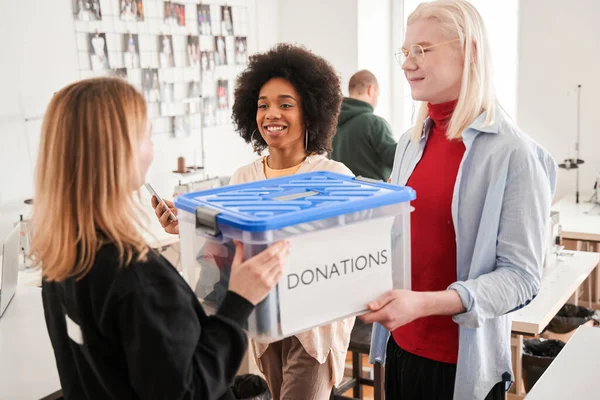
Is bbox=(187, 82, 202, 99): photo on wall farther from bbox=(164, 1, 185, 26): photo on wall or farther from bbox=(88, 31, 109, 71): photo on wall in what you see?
bbox=(88, 31, 109, 71): photo on wall

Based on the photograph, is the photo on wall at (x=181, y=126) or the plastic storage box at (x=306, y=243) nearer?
the plastic storage box at (x=306, y=243)

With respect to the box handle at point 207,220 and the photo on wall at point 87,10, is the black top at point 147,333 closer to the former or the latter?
the box handle at point 207,220

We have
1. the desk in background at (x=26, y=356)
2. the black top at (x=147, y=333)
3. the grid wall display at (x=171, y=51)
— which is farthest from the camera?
the grid wall display at (x=171, y=51)

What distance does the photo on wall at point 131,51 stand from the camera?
4.19 metres

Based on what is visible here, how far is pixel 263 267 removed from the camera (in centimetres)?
116

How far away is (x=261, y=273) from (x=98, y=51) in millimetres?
3234

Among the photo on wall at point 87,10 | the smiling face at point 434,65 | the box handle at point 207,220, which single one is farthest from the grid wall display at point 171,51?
the box handle at point 207,220

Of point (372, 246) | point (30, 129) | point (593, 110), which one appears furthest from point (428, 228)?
point (593, 110)

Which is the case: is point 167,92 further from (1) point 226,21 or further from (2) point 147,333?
(2) point 147,333

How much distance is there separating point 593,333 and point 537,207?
2.45ft

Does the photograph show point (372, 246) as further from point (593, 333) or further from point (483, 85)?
point (593, 333)

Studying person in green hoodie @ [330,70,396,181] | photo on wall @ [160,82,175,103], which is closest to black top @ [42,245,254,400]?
person in green hoodie @ [330,70,396,181]

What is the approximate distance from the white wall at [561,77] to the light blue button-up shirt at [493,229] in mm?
3666

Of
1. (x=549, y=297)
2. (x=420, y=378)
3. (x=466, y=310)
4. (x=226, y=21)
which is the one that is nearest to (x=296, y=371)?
(x=420, y=378)
